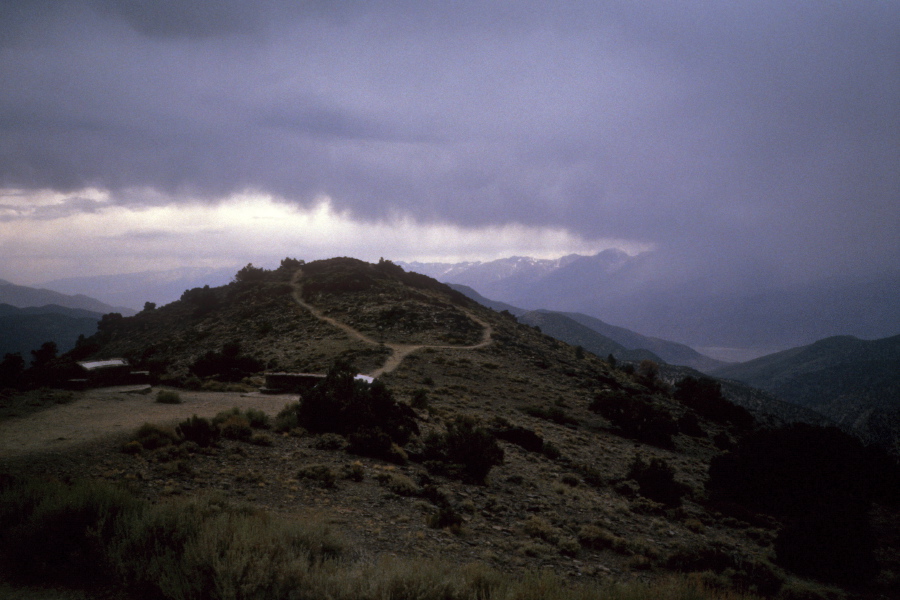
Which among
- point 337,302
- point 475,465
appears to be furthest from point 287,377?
point 337,302

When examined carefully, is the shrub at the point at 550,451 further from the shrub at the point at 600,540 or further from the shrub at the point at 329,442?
the shrub at the point at 329,442

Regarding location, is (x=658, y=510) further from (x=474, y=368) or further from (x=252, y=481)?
(x=474, y=368)

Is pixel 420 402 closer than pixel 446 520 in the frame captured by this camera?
No

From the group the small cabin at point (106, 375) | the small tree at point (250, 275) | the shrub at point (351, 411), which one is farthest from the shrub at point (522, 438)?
the small tree at point (250, 275)

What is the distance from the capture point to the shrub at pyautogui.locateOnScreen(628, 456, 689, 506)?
14383 mm

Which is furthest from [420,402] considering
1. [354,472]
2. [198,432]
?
[198,432]

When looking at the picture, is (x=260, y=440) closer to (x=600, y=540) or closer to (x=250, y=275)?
(x=600, y=540)

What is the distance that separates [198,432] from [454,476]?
23.9 feet

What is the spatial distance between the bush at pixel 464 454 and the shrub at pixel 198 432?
616 centimetres

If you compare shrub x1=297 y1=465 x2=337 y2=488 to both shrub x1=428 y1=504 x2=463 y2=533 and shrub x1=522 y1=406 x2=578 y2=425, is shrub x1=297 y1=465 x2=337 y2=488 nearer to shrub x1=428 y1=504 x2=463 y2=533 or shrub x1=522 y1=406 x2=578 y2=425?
shrub x1=428 y1=504 x2=463 y2=533

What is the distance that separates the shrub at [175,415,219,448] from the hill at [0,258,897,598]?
0.05 metres

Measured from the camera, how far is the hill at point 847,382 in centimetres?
6788

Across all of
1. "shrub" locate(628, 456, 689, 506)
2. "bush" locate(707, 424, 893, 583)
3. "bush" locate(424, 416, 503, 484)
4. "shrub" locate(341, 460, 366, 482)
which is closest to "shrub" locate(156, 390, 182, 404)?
"shrub" locate(341, 460, 366, 482)

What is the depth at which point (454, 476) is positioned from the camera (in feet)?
40.3
